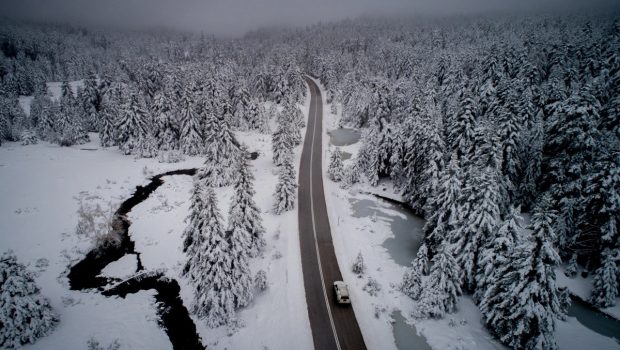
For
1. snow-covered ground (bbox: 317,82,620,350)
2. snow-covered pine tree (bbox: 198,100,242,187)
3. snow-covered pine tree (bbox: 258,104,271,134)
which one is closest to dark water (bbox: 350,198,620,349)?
snow-covered ground (bbox: 317,82,620,350)

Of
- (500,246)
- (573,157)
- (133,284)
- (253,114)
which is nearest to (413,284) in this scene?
(500,246)

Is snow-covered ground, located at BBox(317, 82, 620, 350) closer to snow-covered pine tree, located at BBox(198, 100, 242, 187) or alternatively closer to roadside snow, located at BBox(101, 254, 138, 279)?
snow-covered pine tree, located at BBox(198, 100, 242, 187)

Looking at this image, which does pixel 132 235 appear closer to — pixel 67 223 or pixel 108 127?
pixel 67 223

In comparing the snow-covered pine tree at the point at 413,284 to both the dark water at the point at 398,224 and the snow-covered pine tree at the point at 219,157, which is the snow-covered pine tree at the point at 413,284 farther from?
the snow-covered pine tree at the point at 219,157

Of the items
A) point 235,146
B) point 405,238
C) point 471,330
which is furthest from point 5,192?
point 471,330

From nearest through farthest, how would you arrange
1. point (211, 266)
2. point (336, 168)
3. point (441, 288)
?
point (211, 266)
point (441, 288)
point (336, 168)

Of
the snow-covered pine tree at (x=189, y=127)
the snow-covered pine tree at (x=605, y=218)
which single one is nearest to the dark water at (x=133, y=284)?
the snow-covered pine tree at (x=189, y=127)
